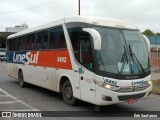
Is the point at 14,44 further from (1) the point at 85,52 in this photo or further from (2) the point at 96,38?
(2) the point at 96,38

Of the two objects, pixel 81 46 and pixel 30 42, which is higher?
pixel 30 42

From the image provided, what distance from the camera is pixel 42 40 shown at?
13.1 meters

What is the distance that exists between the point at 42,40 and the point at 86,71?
4289 millimetres

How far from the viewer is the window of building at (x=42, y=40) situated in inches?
501

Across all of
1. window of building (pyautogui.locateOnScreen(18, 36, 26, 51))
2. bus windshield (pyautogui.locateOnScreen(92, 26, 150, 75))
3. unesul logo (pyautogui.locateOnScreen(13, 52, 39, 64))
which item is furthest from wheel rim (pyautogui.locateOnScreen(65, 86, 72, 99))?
window of building (pyautogui.locateOnScreen(18, 36, 26, 51))

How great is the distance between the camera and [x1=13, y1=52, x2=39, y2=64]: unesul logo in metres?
13.9

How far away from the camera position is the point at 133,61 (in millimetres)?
9383

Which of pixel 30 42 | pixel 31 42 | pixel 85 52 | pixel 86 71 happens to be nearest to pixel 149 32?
pixel 30 42

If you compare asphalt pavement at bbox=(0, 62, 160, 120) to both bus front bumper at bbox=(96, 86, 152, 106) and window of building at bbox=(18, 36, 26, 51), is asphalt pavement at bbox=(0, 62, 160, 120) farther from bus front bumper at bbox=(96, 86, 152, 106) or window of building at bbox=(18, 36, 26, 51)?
window of building at bbox=(18, 36, 26, 51)

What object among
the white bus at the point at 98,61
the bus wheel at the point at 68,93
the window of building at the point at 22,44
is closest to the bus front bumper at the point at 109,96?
the white bus at the point at 98,61

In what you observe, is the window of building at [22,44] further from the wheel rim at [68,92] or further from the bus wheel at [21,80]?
the wheel rim at [68,92]

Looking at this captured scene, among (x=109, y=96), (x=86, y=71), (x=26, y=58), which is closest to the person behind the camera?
(x=109, y=96)

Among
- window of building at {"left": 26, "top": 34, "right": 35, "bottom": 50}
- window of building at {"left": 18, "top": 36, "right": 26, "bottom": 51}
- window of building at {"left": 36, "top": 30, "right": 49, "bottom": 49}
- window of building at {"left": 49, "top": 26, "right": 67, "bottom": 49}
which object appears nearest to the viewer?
window of building at {"left": 49, "top": 26, "right": 67, "bottom": 49}

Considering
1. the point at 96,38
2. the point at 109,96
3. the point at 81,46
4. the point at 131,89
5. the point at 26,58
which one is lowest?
the point at 109,96
